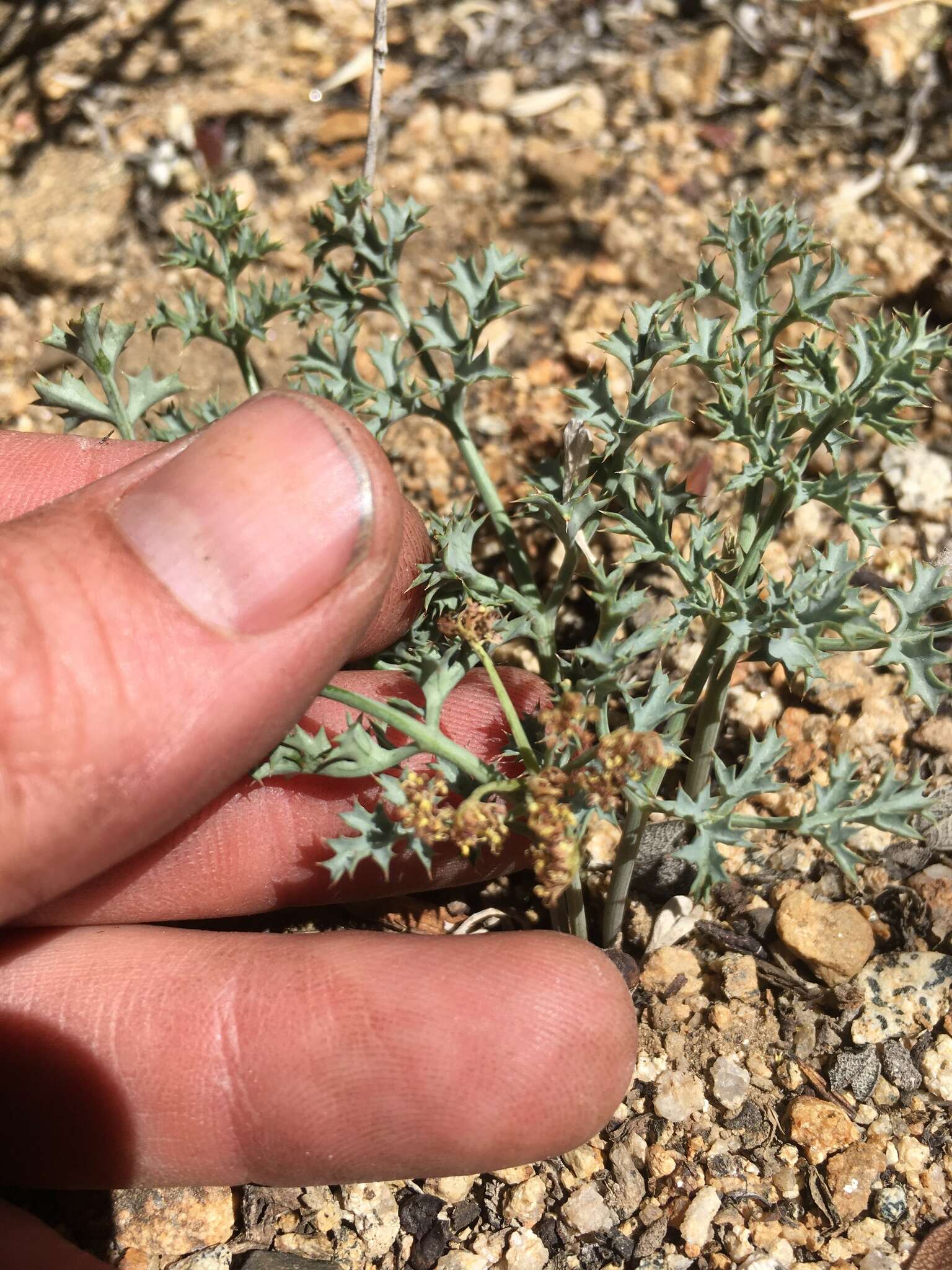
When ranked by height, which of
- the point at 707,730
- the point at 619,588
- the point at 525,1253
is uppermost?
the point at 619,588

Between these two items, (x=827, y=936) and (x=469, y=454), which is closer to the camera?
(x=827, y=936)

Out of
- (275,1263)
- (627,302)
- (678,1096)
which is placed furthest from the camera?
(627,302)

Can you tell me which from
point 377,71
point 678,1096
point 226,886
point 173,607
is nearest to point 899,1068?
point 678,1096

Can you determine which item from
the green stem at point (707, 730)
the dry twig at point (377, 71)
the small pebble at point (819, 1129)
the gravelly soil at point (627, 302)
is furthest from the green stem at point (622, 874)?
the dry twig at point (377, 71)

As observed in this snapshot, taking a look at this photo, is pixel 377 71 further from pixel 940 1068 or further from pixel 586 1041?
pixel 940 1068

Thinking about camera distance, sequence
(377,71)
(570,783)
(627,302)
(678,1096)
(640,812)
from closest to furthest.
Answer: (570,783)
(640,812)
(678,1096)
(377,71)
(627,302)

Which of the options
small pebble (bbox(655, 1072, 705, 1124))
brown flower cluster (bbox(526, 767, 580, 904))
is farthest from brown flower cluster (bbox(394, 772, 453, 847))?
small pebble (bbox(655, 1072, 705, 1124))

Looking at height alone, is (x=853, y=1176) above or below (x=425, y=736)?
below
